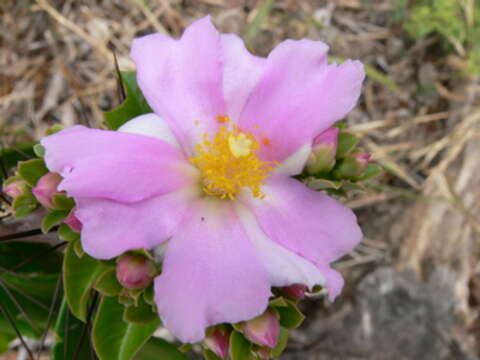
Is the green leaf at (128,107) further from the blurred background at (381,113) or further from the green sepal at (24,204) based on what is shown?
the blurred background at (381,113)

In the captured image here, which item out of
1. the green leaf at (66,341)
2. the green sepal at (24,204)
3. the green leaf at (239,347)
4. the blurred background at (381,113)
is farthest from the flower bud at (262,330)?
the blurred background at (381,113)

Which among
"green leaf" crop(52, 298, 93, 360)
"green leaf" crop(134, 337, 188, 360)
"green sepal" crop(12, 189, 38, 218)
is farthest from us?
"green leaf" crop(134, 337, 188, 360)

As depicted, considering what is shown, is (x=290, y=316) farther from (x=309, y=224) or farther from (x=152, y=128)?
(x=152, y=128)

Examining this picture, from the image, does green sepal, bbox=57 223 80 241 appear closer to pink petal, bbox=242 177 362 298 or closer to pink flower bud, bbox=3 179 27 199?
pink flower bud, bbox=3 179 27 199

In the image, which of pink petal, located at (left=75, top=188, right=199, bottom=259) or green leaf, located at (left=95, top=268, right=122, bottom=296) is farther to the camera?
green leaf, located at (left=95, top=268, right=122, bottom=296)

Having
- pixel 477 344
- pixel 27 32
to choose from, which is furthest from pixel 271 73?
pixel 27 32

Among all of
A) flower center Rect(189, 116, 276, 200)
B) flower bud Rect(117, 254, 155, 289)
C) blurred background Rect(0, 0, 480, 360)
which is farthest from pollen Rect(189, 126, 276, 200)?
blurred background Rect(0, 0, 480, 360)
